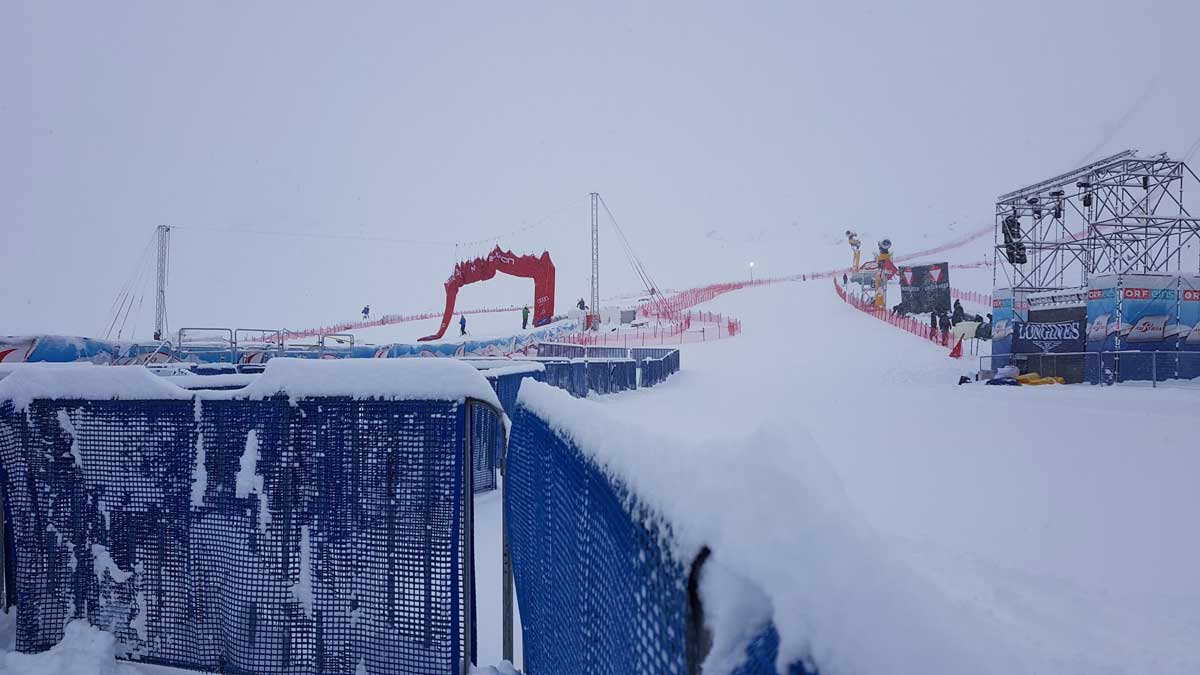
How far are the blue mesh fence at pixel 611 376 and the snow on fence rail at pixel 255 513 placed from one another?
13.6 m

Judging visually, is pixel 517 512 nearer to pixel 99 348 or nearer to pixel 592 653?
pixel 592 653

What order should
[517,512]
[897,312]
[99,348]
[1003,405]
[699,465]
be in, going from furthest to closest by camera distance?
1. [897,312]
2. [99,348]
3. [1003,405]
4. [517,512]
5. [699,465]

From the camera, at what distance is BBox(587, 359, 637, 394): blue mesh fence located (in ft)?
57.1

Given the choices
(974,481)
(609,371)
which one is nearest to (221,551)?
(974,481)

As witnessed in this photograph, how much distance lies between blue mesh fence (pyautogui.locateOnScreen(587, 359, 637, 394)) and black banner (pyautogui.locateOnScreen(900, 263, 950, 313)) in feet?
83.7

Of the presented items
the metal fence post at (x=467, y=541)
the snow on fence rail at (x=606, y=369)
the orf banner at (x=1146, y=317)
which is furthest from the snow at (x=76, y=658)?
the orf banner at (x=1146, y=317)

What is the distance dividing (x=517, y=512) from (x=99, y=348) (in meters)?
18.5

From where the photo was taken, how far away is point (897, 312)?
133 feet

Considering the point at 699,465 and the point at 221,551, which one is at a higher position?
the point at 699,465

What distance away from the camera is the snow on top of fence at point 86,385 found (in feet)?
11.4

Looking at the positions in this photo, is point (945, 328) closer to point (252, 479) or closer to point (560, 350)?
point (560, 350)

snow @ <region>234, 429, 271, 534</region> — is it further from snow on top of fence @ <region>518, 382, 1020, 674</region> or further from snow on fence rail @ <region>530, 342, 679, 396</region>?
snow on fence rail @ <region>530, 342, 679, 396</region>

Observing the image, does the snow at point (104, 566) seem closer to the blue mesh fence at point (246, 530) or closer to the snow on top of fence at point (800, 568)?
the blue mesh fence at point (246, 530)

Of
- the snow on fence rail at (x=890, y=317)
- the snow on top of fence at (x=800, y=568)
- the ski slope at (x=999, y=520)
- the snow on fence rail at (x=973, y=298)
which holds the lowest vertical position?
the ski slope at (x=999, y=520)
